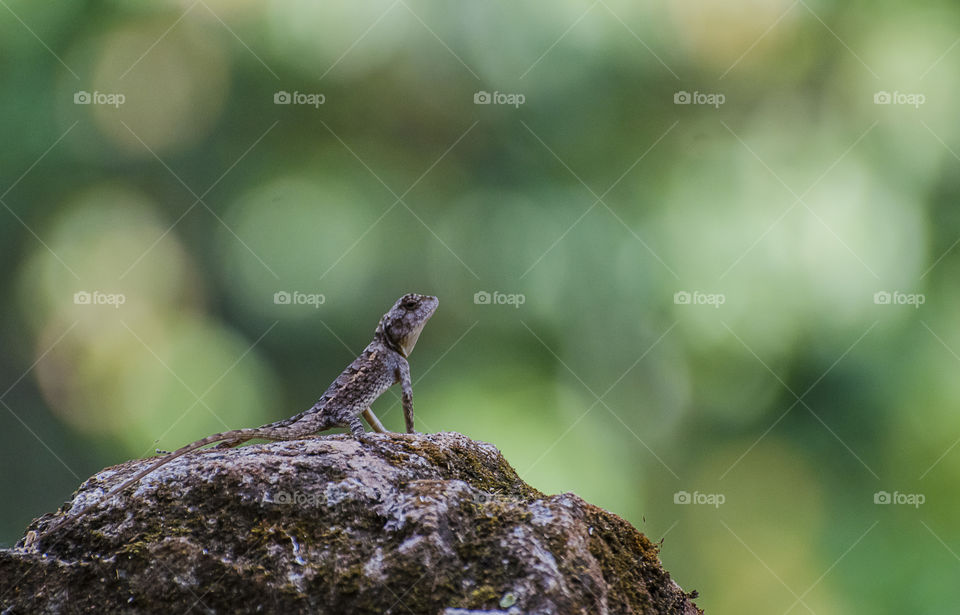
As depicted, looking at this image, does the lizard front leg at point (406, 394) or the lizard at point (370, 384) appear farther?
the lizard front leg at point (406, 394)

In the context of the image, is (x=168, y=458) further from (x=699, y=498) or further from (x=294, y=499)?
(x=699, y=498)

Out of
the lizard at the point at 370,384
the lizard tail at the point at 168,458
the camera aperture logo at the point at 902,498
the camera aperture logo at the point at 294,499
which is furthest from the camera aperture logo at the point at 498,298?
the camera aperture logo at the point at 294,499

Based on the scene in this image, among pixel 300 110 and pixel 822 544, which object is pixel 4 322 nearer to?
pixel 300 110

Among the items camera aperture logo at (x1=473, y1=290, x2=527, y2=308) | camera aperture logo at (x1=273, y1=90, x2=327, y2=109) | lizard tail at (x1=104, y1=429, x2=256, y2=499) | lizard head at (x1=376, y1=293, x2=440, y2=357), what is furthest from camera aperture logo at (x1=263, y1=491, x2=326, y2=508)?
camera aperture logo at (x1=273, y1=90, x2=327, y2=109)

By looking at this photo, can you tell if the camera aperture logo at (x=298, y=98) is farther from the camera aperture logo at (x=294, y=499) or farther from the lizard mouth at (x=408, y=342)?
the camera aperture logo at (x=294, y=499)

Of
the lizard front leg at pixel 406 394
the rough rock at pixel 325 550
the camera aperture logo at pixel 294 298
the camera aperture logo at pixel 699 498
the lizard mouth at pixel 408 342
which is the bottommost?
the camera aperture logo at pixel 699 498

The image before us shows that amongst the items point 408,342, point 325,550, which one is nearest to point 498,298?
point 408,342

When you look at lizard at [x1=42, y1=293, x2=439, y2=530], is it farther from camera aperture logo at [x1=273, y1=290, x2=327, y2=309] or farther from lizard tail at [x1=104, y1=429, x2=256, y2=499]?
camera aperture logo at [x1=273, y1=290, x2=327, y2=309]

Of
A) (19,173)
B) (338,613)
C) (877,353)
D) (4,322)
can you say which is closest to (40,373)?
(4,322)
